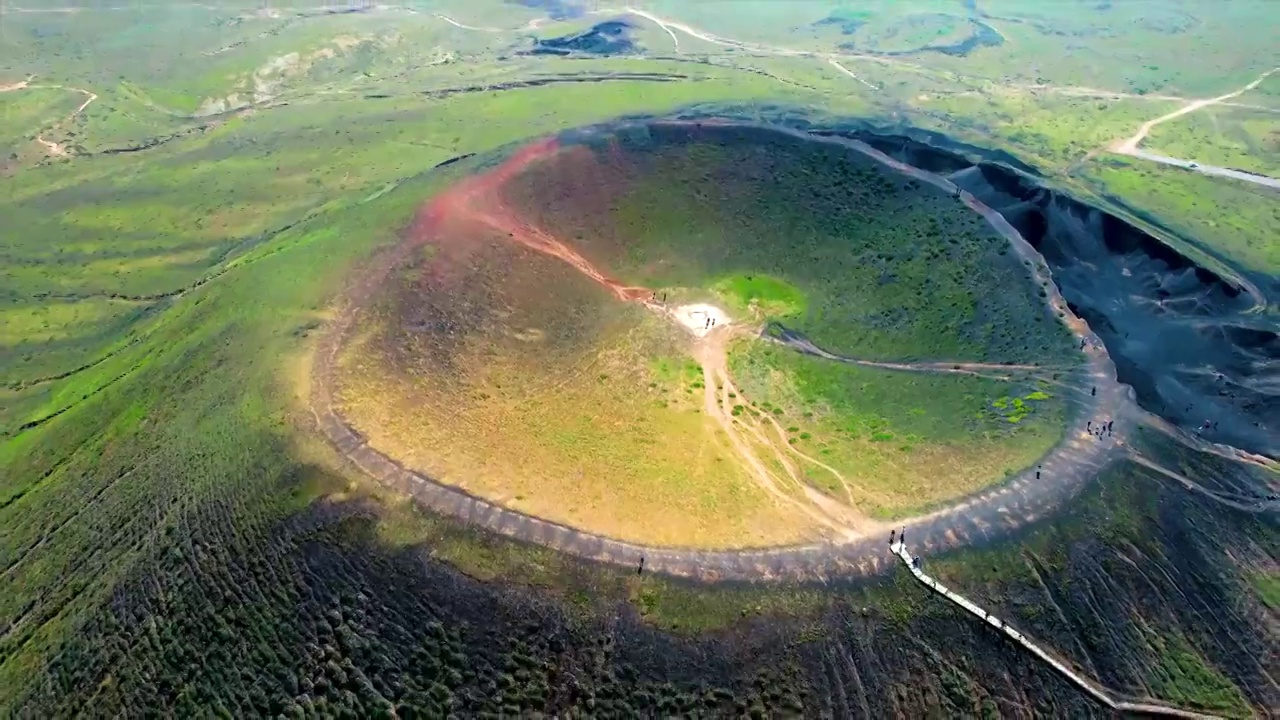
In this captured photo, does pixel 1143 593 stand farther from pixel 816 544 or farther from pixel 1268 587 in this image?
pixel 816 544

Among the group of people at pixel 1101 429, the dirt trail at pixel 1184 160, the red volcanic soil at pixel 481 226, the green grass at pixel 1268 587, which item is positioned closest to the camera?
the green grass at pixel 1268 587

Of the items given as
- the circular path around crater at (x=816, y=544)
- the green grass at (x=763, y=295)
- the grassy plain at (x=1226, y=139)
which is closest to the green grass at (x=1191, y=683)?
the circular path around crater at (x=816, y=544)

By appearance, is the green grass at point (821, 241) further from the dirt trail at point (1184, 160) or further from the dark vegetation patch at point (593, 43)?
the dark vegetation patch at point (593, 43)

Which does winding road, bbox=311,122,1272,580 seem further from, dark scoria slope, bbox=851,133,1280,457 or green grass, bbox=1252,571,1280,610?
dark scoria slope, bbox=851,133,1280,457

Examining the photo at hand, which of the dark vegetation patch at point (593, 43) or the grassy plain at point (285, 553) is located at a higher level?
the dark vegetation patch at point (593, 43)

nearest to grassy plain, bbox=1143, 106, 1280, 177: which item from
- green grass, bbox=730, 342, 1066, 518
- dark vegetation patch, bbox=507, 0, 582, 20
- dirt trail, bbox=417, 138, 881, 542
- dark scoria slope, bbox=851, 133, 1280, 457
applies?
dark scoria slope, bbox=851, 133, 1280, 457

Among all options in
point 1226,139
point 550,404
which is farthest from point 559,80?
point 1226,139
